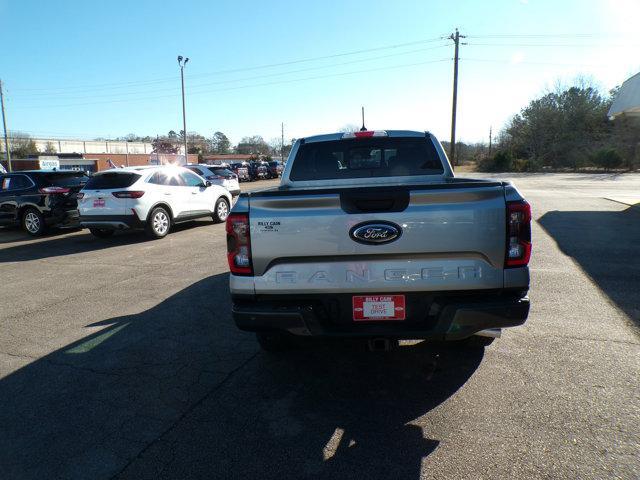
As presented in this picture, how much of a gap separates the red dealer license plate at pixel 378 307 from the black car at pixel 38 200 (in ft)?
37.8

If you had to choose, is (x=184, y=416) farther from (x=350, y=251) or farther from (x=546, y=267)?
(x=546, y=267)

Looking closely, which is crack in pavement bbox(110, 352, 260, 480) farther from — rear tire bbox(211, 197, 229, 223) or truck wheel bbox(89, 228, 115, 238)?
rear tire bbox(211, 197, 229, 223)

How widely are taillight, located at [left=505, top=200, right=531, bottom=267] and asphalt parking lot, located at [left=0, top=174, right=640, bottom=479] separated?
1.08 m

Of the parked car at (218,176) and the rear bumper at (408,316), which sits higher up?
the parked car at (218,176)

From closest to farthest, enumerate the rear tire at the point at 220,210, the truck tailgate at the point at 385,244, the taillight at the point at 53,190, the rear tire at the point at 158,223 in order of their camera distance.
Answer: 1. the truck tailgate at the point at 385,244
2. the rear tire at the point at 158,223
3. the taillight at the point at 53,190
4. the rear tire at the point at 220,210

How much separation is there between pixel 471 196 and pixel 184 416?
98.1 inches

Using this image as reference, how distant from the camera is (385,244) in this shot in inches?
119

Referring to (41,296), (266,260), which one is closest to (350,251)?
(266,260)

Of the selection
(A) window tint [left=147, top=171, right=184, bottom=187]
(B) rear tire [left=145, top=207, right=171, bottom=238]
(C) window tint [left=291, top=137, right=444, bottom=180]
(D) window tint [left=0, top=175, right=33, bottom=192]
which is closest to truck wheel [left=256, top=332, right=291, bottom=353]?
(C) window tint [left=291, top=137, right=444, bottom=180]

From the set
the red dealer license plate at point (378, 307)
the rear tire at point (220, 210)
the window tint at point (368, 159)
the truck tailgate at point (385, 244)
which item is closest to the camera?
the truck tailgate at point (385, 244)

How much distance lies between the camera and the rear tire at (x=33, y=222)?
12.1m

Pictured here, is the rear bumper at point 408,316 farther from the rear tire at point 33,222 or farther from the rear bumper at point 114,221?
the rear tire at point 33,222

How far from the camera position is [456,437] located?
2916 mm

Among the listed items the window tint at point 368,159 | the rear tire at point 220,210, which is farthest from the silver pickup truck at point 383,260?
the rear tire at point 220,210
